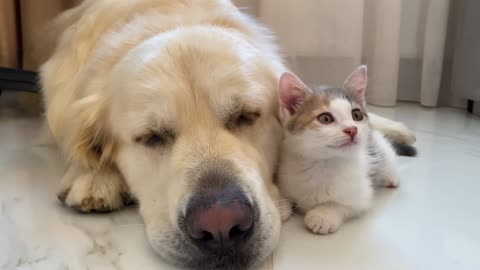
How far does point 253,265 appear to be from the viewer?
1.26 metres

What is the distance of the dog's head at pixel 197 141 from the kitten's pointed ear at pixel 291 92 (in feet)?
0.21

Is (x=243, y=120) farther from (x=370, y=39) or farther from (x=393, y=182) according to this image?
(x=370, y=39)

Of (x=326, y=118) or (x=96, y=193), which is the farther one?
(x=96, y=193)

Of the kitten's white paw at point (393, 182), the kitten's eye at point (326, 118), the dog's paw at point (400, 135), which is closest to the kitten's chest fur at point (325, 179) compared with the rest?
the kitten's eye at point (326, 118)

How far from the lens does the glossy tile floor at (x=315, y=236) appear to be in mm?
1312

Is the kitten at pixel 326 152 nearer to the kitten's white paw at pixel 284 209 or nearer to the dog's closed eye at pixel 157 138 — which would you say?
the kitten's white paw at pixel 284 209

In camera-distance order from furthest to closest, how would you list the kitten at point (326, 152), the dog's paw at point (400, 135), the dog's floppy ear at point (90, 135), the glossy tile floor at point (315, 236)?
→ the dog's paw at point (400, 135), the dog's floppy ear at point (90, 135), the kitten at point (326, 152), the glossy tile floor at point (315, 236)

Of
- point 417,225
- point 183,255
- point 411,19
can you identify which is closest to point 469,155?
point 417,225

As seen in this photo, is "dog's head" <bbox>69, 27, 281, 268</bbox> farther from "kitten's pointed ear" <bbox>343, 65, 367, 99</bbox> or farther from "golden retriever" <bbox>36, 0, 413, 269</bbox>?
"kitten's pointed ear" <bbox>343, 65, 367, 99</bbox>

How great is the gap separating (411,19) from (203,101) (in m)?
2.05

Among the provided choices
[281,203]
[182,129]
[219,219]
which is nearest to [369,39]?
[281,203]

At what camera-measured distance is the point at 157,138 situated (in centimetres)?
149

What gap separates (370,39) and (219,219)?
2203 millimetres

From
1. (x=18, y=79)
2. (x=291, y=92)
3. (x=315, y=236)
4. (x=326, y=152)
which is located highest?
(x=291, y=92)
